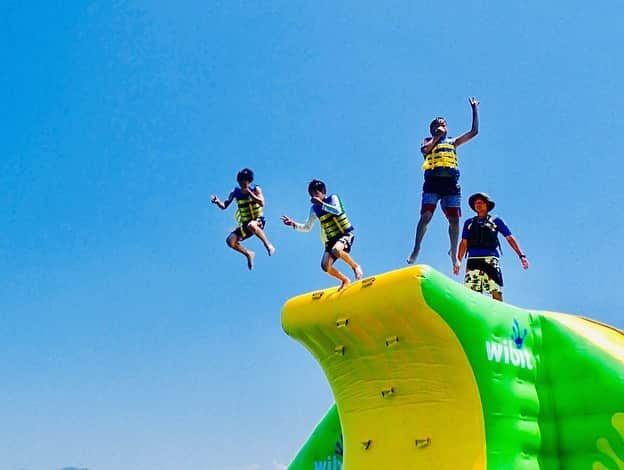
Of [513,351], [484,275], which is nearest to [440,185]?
[484,275]

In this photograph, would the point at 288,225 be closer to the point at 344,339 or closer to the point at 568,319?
the point at 344,339

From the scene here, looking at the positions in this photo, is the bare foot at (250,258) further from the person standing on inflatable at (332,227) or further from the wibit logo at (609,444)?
the wibit logo at (609,444)

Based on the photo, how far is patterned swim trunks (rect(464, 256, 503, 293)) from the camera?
830 centimetres

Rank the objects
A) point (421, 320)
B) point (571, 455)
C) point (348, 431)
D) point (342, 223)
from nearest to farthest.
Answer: point (421, 320), point (571, 455), point (348, 431), point (342, 223)

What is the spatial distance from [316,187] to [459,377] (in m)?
2.52

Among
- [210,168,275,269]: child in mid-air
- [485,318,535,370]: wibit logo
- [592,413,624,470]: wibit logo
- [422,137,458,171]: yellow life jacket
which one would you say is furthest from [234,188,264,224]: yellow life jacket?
[592,413,624,470]: wibit logo

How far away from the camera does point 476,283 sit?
8328mm

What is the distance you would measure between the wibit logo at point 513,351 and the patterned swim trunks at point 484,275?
0.96 m

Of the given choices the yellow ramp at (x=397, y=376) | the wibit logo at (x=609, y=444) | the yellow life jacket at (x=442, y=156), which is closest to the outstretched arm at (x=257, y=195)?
the yellow life jacket at (x=442, y=156)

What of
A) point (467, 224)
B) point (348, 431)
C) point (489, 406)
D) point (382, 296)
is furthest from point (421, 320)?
point (467, 224)

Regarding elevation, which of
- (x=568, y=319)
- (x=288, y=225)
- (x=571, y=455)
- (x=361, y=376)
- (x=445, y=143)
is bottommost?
(x=571, y=455)

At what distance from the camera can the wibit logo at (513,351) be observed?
6871 mm

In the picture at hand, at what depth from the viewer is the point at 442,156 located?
8.40 m

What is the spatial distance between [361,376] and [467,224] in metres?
2.17
